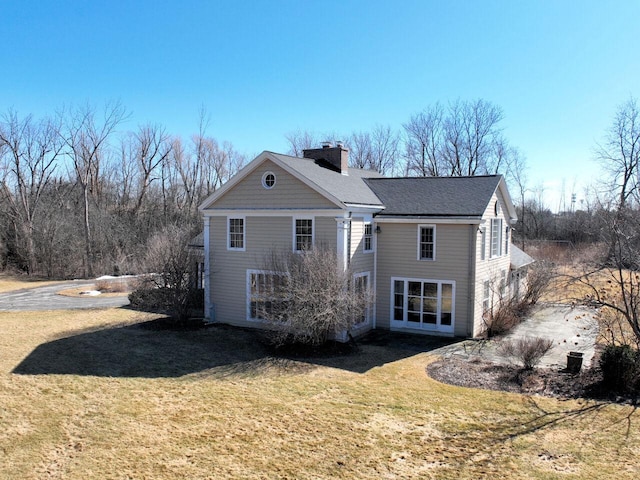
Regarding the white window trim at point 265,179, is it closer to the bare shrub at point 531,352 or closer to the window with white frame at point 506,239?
the bare shrub at point 531,352

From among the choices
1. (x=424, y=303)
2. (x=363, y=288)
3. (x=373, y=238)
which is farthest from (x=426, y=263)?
(x=363, y=288)

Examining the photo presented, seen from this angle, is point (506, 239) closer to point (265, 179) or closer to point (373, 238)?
point (373, 238)

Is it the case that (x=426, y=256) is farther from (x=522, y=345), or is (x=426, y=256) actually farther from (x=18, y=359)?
(x=18, y=359)

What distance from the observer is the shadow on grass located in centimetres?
1423

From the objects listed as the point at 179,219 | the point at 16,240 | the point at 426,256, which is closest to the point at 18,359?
the point at 426,256

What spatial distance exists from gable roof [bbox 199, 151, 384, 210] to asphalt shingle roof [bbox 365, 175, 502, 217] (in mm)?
720

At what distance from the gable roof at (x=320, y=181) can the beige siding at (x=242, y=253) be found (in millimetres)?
1000

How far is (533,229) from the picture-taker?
186ft

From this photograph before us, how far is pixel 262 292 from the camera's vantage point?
62.6 ft

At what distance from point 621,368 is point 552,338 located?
21.2 feet

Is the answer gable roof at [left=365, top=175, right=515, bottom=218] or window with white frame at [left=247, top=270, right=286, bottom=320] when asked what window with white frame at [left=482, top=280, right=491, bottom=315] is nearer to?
gable roof at [left=365, top=175, right=515, bottom=218]

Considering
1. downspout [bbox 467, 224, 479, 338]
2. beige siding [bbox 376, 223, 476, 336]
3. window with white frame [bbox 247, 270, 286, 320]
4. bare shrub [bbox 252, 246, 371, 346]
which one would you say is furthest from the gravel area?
window with white frame [bbox 247, 270, 286, 320]

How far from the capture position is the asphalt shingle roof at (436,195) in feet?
61.4

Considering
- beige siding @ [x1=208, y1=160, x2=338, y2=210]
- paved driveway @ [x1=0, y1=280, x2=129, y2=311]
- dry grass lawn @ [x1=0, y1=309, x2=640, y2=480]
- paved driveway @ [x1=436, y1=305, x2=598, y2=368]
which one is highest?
beige siding @ [x1=208, y1=160, x2=338, y2=210]
